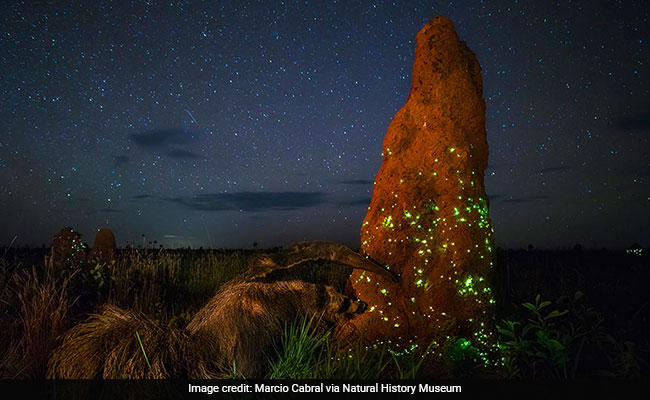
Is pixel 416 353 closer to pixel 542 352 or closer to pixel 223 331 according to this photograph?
pixel 542 352

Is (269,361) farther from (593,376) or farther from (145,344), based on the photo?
(593,376)

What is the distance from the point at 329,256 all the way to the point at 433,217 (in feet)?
4.52

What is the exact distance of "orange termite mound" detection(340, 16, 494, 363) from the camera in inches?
211

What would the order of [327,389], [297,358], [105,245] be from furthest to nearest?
[105,245], [297,358], [327,389]

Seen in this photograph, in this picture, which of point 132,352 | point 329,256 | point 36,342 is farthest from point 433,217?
point 36,342

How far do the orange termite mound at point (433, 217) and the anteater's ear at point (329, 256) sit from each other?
10.8 inches

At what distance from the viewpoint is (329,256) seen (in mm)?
5227

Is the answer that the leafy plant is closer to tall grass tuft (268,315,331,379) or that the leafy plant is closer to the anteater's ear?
the anteater's ear

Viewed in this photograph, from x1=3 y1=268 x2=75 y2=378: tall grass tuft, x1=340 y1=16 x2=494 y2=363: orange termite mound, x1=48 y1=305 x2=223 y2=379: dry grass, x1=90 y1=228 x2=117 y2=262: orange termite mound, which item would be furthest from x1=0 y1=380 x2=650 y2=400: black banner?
x1=90 y1=228 x2=117 y2=262: orange termite mound

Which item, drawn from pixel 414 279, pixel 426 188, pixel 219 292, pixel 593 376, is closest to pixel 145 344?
pixel 219 292

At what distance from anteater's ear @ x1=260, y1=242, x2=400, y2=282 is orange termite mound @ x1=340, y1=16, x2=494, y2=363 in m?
0.27

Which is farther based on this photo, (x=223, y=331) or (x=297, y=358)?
(x=223, y=331)

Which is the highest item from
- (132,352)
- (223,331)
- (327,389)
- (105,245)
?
(105,245)

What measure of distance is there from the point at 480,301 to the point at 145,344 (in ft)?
12.0
